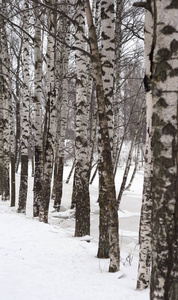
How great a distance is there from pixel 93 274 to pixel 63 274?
0.44 meters

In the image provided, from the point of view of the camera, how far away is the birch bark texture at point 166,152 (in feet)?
5.94

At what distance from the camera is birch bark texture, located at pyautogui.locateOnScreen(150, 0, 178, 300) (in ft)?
5.94

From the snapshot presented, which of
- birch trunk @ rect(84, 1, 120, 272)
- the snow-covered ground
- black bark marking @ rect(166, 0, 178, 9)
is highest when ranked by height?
black bark marking @ rect(166, 0, 178, 9)

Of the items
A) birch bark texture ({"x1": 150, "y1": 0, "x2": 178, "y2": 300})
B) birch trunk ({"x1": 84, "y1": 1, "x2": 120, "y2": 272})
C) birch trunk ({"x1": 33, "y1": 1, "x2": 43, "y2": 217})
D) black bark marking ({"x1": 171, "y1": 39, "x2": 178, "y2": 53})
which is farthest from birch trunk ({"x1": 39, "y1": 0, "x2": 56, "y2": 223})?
black bark marking ({"x1": 171, "y1": 39, "x2": 178, "y2": 53})

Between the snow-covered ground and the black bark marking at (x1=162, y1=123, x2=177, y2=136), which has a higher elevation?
the black bark marking at (x1=162, y1=123, x2=177, y2=136)

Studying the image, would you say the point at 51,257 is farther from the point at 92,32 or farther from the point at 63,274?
the point at 92,32

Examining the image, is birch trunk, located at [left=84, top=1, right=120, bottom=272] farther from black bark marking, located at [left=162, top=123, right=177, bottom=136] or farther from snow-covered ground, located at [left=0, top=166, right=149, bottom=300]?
black bark marking, located at [left=162, top=123, right=177, bottom=136]

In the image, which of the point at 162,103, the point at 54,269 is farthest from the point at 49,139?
the point at 162,103

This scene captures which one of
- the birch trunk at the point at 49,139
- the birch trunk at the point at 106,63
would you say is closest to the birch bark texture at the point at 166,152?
the birch trunk at the point at 106,63

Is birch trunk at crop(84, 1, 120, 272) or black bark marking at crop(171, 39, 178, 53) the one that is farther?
birch trunk at crop(84, 1, 120, 272)

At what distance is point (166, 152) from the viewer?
1.83 m

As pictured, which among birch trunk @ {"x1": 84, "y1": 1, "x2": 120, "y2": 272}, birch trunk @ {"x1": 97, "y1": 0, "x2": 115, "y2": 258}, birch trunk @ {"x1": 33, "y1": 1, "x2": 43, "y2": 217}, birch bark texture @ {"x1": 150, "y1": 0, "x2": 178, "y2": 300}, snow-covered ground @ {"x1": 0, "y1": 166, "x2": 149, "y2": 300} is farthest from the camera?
birch trunk @ {"x1": 33, "y1": 1, "x2": 43, "y2": 217}

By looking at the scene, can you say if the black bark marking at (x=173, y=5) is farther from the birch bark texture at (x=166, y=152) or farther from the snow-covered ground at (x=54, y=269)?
the snow-covered ground at (x=54, y=269)

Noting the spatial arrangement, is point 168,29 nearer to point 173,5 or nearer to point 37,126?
point 173,5
